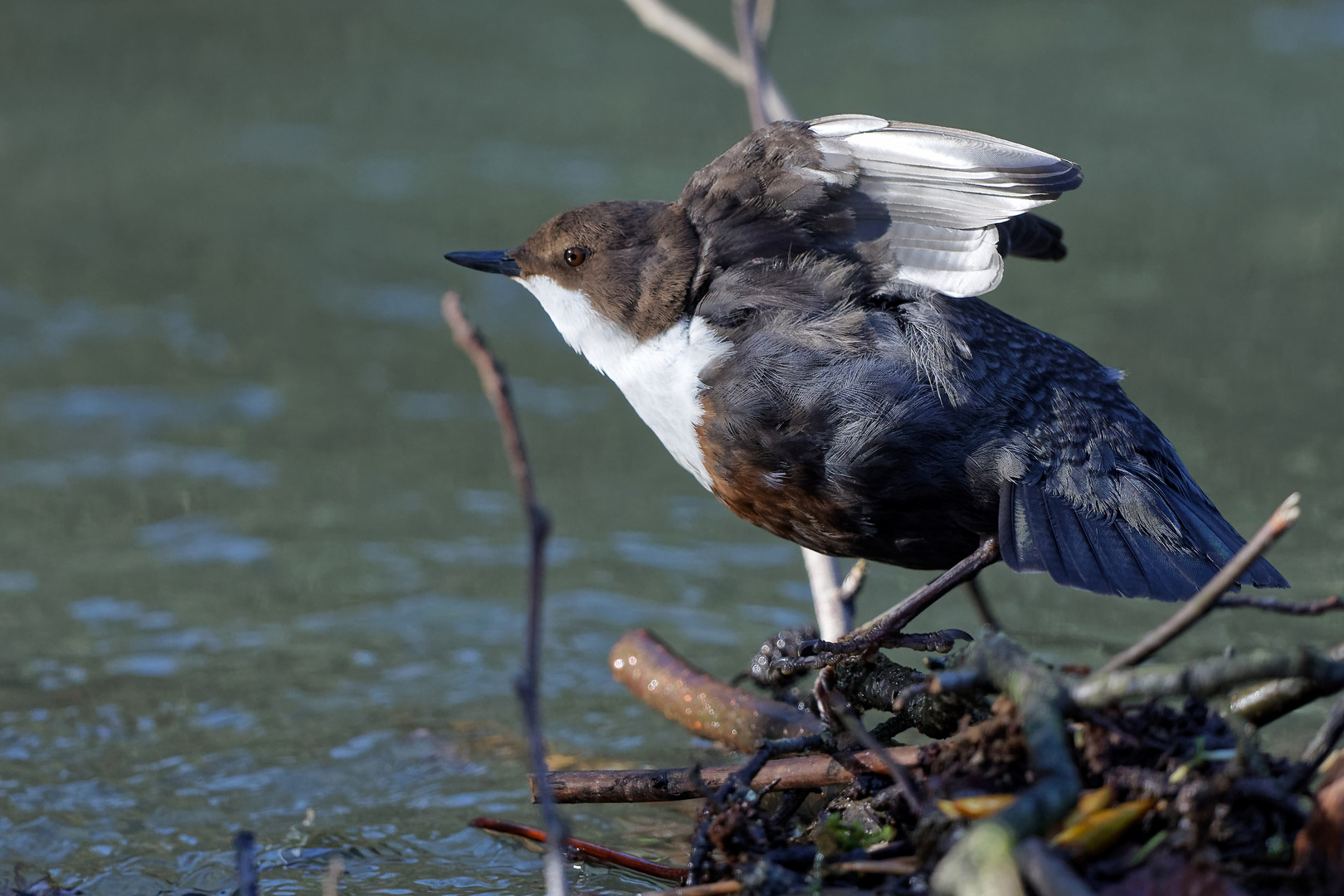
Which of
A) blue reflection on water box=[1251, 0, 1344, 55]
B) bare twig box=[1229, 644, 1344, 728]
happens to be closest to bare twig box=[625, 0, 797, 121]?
bare twig box=[1229, 644, 1344, 728]

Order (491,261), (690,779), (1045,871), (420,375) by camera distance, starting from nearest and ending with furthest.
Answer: (1045,871), (690,779), (491,261), (420,375)

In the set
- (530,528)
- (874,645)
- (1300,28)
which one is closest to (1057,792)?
(530,528)

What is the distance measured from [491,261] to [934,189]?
1255mm

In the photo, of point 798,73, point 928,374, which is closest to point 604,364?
point 928,374

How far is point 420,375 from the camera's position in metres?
7.95

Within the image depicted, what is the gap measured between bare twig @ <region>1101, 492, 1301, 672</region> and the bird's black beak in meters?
2.17

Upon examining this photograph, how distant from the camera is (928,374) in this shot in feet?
10.5

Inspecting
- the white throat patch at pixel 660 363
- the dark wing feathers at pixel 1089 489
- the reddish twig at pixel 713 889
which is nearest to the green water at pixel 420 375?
the reddish twig at pixel 713 889

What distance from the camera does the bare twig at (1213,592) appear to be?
1.89m

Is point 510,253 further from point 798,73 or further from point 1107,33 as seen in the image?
point 1107,33

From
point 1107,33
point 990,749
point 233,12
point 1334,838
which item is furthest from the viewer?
point 233,12

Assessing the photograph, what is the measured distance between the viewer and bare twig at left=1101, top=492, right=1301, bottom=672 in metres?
1.89

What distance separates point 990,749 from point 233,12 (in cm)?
1101

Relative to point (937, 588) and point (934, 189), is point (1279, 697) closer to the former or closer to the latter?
point (937, 588)
